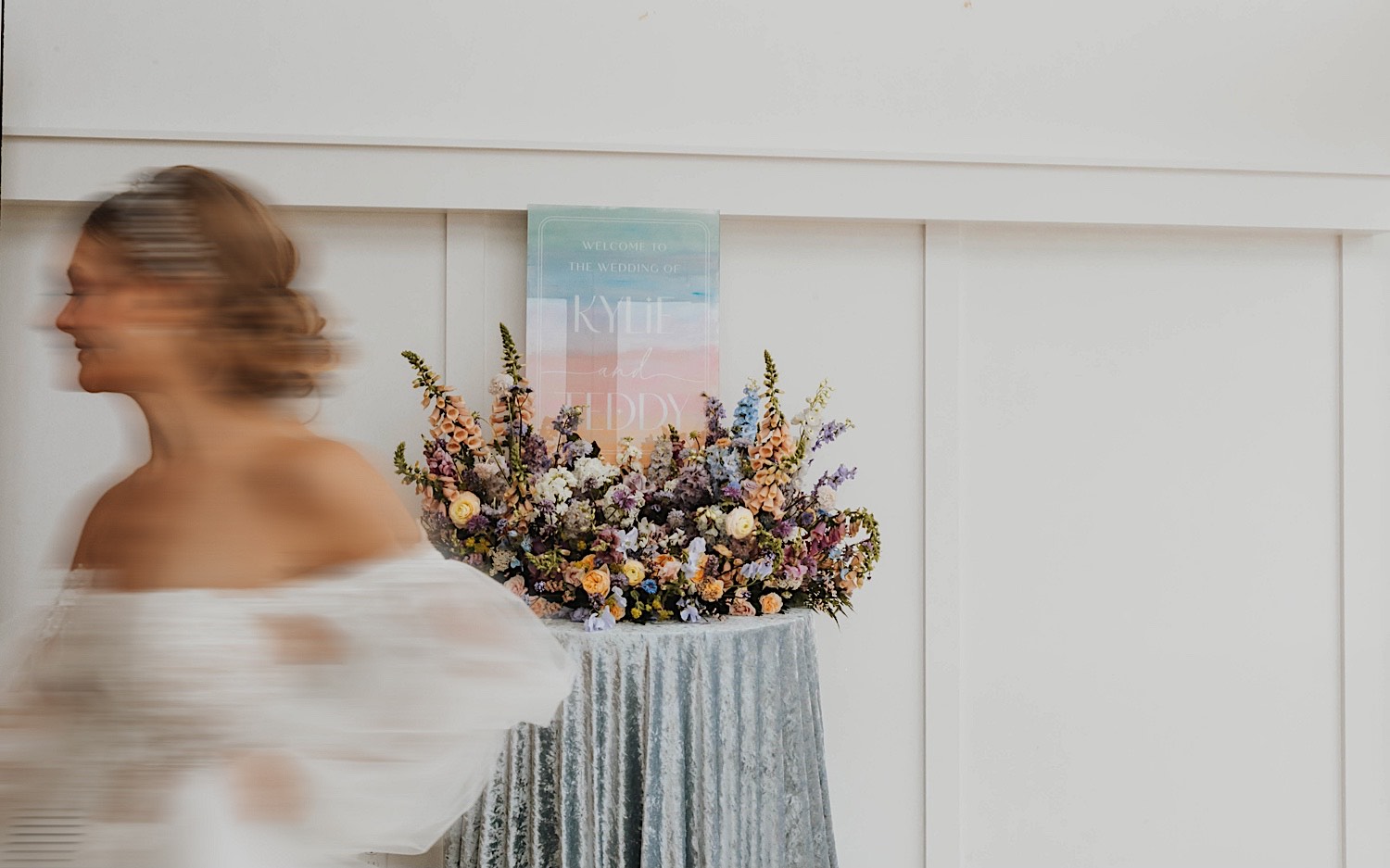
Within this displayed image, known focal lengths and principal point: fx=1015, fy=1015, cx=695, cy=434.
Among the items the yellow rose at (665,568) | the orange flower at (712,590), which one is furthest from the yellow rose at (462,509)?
the orange flower at (712,590)

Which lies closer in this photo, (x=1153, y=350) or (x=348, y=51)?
(x=348, y=51)

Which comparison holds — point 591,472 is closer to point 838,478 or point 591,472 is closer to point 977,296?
point 838,478

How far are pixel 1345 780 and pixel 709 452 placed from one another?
6.71 ft

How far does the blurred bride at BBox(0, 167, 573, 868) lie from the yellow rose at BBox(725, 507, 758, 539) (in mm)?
862

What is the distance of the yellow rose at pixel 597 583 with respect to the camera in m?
2.08

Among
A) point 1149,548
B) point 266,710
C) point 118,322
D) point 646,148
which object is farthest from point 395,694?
point 1149,548

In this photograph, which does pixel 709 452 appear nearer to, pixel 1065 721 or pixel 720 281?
pixel 720 281

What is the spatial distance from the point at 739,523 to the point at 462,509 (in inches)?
23.3

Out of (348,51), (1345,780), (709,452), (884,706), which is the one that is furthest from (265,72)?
(1345,780)

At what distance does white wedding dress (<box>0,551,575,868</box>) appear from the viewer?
1169 mm

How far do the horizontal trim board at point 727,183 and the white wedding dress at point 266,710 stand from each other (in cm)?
147

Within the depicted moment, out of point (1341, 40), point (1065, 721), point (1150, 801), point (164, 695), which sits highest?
point (1341, 40)

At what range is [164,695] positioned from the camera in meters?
1.17

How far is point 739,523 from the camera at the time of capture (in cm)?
214
